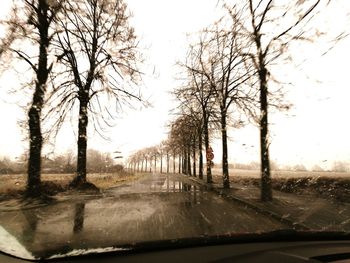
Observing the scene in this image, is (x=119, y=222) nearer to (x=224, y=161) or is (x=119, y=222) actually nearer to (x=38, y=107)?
(x=38, y=107)

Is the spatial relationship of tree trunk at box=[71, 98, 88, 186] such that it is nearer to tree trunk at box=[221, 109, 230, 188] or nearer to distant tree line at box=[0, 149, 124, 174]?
distant tree line at box=[0, 149, 124, 174]

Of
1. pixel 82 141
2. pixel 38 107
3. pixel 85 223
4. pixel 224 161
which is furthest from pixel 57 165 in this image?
A: pixel 85 223

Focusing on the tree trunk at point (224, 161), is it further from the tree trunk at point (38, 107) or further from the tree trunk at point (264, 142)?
the tree trunk at point (38, 107)

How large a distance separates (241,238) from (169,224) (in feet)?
20.4

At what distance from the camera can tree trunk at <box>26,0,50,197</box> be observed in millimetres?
17984

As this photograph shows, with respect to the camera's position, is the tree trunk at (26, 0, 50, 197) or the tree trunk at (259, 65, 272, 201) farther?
the tree trunk at (26, 0, 50, 197)

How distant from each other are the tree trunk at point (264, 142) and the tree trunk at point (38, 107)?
10.5 m

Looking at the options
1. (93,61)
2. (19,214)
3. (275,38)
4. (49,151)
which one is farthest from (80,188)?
(275,38)

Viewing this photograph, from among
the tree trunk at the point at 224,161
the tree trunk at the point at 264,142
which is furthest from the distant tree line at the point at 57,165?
the tree trunk at the point at 264,142

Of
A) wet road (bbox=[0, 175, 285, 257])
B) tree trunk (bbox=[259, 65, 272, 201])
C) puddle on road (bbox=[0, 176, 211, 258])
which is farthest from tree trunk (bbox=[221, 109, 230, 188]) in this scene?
puddle on road (bbox=[0, 176, 211, 258])

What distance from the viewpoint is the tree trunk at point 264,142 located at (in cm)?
1486

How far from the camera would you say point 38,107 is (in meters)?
18.2

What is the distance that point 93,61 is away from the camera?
72.7 ft

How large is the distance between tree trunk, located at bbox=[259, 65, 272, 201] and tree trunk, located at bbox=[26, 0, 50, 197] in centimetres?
1051
